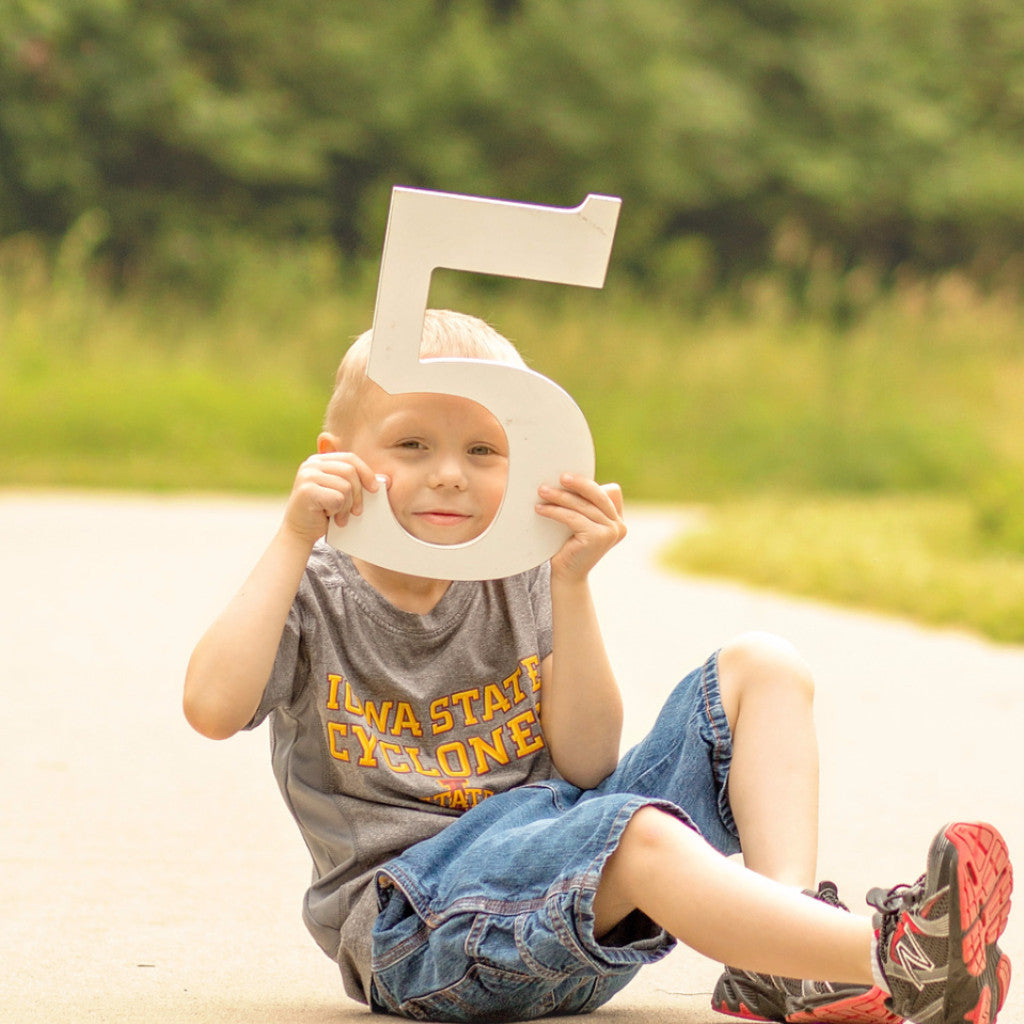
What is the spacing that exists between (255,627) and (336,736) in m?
0.18

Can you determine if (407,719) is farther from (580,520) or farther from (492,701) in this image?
(580,520)

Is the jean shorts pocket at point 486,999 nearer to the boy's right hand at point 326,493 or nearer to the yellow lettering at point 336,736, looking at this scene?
the yellow lettering at point 336,736

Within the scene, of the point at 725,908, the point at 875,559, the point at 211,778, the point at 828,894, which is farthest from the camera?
the point at 875,559

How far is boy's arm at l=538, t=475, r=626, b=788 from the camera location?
2068 mm

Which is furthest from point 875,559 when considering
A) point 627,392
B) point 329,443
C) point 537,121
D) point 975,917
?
point 537,121

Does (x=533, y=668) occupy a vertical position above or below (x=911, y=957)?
above

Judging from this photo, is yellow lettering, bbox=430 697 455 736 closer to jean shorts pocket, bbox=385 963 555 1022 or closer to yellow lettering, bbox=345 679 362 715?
yellow lettering, bbox=345 679 362 715

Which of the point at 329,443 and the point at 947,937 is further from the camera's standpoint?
the point at 329,443

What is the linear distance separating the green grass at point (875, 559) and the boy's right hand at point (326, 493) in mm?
3976

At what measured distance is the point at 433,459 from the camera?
2.09 meters

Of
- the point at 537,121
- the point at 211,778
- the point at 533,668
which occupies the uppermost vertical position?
the point at 537,121

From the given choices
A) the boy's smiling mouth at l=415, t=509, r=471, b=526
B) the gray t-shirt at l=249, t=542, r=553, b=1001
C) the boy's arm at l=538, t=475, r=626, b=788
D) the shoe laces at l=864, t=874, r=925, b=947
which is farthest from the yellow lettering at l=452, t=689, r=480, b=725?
the shoe laces at l=864, t=874, r=925, b=947

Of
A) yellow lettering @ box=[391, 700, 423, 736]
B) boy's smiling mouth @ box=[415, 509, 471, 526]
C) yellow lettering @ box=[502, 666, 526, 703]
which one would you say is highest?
boy's smiling mouth @ box=[415, 509, 471, 526]

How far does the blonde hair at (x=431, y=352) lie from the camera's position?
7.05ft
